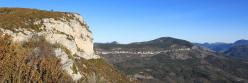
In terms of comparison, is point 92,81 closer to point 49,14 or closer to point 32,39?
point 32,39

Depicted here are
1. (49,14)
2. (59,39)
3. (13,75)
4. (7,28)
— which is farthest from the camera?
(49,14)

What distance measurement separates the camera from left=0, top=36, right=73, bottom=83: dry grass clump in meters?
73.0

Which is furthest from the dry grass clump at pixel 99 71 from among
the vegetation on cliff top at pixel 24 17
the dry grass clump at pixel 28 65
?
the vegetation on cliff top at pixel 24 17

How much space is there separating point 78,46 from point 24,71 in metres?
25.5

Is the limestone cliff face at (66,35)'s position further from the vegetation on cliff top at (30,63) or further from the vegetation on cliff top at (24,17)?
the vegetation on cliff top at (30,63)

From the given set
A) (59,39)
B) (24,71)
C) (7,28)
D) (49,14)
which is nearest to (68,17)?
(49,14)

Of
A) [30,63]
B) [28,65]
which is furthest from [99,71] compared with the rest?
[28,65]

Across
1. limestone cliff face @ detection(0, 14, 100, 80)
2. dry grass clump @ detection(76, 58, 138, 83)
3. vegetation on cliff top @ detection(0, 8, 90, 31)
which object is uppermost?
vegetation on cliff top @ detection(0, 8, 90, 31)

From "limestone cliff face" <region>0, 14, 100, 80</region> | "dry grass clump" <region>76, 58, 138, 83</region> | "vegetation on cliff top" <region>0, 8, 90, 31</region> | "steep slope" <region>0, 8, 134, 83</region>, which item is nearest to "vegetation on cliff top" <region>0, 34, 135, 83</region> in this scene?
"steep slope" <region>0, 8, 134, 83</region>

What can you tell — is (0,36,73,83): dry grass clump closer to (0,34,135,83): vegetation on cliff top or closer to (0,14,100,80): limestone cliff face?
(0,34,135,83): vegetation on cliff top

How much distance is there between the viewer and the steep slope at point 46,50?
74.2 m

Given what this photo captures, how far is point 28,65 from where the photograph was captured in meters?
74.4

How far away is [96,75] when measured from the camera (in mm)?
90312

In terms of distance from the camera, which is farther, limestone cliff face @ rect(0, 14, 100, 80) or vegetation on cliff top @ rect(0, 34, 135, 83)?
limestone cliff face @ rect(0, 14, 100, 80)
